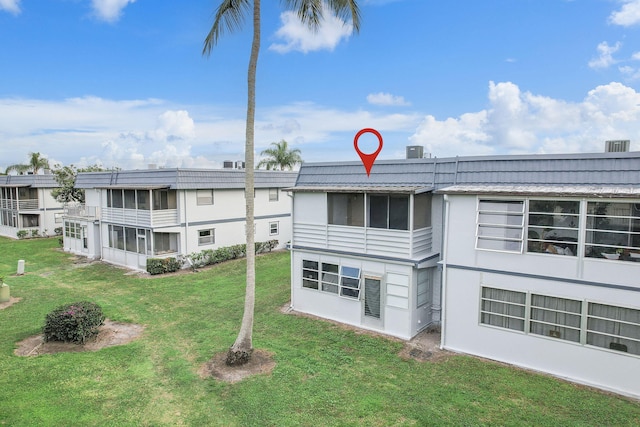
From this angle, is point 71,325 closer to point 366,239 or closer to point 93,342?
point 93,342

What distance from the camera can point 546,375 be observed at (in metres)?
10.9

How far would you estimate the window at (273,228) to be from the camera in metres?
30.3

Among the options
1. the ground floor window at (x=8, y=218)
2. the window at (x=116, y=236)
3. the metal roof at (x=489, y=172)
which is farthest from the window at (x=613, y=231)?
the ground floor window at (x=8, y=218)

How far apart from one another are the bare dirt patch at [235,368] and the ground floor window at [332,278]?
3.89m

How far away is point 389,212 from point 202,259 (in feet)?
47.9

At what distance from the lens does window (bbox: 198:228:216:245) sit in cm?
2538

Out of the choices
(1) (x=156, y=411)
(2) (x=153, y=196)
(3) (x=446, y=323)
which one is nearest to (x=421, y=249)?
(3) (x=446, y=323)

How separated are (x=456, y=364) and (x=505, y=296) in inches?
93.5

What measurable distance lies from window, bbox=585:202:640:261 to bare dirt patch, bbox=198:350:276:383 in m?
9.07

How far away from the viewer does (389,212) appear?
14.0m

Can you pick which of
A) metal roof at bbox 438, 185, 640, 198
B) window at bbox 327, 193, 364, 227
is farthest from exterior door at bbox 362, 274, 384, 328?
metal roof at bbox 438, 185, 640, 198

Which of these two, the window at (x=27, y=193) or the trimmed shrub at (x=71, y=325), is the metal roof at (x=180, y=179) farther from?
the trimmed shrub at (x=71, y=325)

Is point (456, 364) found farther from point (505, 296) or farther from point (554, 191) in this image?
point (554, 191)

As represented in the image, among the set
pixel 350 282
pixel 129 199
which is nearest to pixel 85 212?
pixel 129 199
